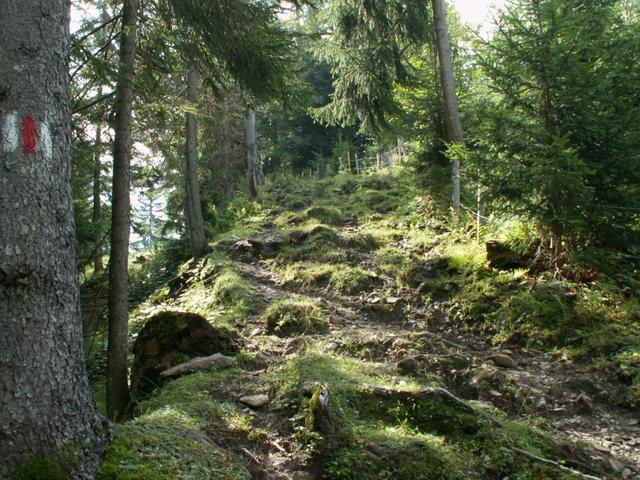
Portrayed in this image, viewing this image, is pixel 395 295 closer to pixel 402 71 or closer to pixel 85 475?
pixel 85 475

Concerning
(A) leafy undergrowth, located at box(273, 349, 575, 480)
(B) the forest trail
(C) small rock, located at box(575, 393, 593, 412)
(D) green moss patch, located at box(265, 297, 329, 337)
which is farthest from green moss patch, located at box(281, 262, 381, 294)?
(C) small rock, located at box(575, 393, 593, 412)

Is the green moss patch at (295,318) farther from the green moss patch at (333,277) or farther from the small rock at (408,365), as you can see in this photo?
the small rock at (408,365)

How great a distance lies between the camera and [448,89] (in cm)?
1123

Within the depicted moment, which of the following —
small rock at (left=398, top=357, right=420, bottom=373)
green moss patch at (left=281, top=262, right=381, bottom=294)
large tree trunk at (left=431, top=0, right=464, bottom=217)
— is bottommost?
small rock at (left=398, top=357, right=420, bottom=373)

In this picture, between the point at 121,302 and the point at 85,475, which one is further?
the point at 121,302

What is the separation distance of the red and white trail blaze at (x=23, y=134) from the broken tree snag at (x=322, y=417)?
275cm

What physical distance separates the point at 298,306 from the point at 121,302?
8.64 ft

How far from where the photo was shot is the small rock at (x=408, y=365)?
17.9ft

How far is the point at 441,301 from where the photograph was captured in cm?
796

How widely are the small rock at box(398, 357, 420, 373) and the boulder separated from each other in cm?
217

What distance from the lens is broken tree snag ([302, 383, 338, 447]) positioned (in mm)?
3820

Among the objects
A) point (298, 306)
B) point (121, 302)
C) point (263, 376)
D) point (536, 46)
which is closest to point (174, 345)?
point (121, 302)

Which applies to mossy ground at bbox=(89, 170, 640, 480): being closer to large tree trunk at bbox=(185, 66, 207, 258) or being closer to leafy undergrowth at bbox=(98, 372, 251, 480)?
leafy undergrowth at bbox=(98, 372, 251, 480)

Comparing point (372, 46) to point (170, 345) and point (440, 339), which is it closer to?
point (440, 339)
